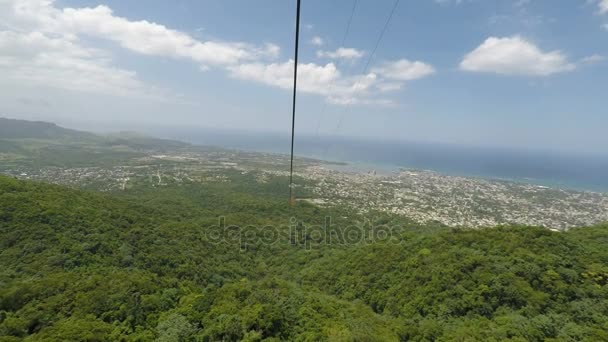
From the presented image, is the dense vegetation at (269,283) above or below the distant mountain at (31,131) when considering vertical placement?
below

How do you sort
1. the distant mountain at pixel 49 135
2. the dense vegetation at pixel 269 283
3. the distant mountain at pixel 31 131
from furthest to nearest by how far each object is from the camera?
the distant mountain at pixel 49 135 < the distant mountain at pixel 31 131 < the dense vegetation at pixel 269 283

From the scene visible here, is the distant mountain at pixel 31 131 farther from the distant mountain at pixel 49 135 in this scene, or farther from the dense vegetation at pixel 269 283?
the dense vegetation at pixel 269 283

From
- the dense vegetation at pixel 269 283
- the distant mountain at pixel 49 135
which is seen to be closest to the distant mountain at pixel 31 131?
the distant mountain at pixel 49 135

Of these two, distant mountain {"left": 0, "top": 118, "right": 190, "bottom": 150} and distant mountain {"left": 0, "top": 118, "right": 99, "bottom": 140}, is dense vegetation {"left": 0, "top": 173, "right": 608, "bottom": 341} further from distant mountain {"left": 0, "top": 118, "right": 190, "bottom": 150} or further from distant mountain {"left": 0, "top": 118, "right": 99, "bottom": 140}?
distant mountain {"left": 0, "top": 118, "right": 99, "bottom": 140}

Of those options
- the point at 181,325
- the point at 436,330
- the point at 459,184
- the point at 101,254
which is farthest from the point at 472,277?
the point at 459,184

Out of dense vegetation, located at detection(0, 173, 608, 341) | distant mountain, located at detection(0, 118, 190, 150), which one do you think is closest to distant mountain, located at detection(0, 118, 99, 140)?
distant mountain, located at detection(0, 118, 190, 150)

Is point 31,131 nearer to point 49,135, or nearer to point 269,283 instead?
point 49,135
